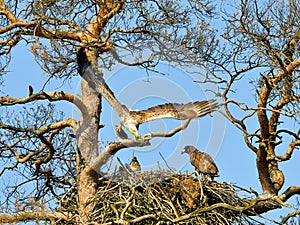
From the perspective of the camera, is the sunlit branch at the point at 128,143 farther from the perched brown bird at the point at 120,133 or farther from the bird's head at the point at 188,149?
the bird's head at the point at 188,149

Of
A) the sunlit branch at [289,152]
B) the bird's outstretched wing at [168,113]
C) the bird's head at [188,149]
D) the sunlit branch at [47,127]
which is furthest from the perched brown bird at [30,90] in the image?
the sunlit branch at [289,152]

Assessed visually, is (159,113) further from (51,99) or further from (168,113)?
(51,99)

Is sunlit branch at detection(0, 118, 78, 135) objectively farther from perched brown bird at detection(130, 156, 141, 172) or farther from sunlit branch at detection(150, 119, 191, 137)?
sunlit branch at detection(150, 119, 191, 137)

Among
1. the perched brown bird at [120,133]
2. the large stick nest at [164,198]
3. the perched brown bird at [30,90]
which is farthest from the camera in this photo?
the perched brown bird at [30,90]

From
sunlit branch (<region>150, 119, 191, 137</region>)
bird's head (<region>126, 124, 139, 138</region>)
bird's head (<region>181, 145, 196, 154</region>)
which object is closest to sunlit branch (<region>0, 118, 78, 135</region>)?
bird's head (<region>126, 124, 139, 138</region>)

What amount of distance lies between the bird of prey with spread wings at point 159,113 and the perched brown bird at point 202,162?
94 centimetres

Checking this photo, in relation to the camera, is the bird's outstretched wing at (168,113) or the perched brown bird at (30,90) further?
the perched brown bird at (30,90)

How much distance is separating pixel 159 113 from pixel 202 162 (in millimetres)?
1267

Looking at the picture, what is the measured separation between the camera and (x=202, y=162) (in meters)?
8.20

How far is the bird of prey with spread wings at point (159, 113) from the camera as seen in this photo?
7.16 meters

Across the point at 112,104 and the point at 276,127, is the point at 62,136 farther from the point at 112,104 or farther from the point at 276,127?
the point at 276,127

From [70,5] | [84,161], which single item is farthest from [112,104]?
[70,5]

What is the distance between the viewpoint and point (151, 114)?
7.20 metres

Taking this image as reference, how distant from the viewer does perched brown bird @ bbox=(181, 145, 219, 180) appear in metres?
8.03
